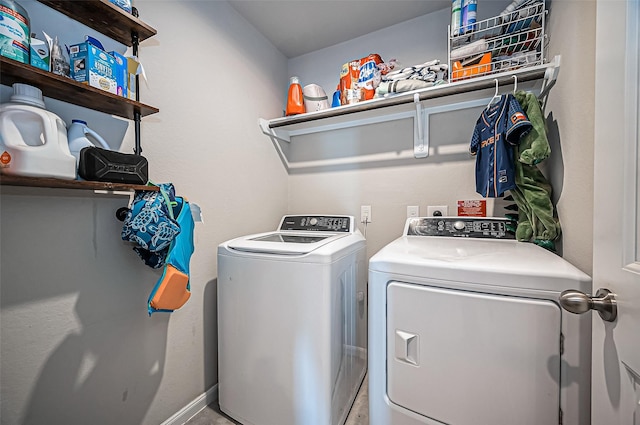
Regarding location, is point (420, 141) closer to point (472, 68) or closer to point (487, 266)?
point (472, 68)

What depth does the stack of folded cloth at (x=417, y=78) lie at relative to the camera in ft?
5.20

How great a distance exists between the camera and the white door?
49cm

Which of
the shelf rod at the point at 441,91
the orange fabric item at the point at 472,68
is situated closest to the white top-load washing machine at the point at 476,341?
the shelf rod at the point at 441,91

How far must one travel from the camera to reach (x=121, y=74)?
1.02m

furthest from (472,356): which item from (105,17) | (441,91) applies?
(105,17)

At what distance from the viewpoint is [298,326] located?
1.21 meters

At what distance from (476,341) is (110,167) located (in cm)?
143

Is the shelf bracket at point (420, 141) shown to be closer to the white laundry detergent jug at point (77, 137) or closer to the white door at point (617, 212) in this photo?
the white door at point (617, 212)

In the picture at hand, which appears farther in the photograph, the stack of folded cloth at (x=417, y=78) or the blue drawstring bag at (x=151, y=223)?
the stack of folded cloth at (x=417, y=78)

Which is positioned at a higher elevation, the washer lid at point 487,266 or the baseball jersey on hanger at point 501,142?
the baseball jersey on hanger at point 501,142

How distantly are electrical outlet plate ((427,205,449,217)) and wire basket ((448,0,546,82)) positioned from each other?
2.70 ft

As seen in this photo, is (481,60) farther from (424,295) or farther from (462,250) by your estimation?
(424,295)

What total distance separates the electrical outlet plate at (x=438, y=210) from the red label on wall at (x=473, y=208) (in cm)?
9

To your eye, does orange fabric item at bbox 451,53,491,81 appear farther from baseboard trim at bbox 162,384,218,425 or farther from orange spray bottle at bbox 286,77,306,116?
baseboard trim at bbox 162,384,218,425
